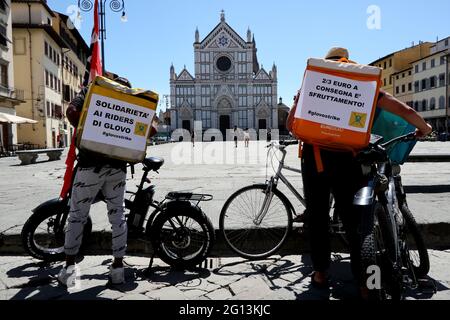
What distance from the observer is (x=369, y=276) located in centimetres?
231

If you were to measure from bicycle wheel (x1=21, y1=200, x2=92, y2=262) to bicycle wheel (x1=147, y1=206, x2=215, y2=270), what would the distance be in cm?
79

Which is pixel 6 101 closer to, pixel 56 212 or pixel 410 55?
pixel 56 212

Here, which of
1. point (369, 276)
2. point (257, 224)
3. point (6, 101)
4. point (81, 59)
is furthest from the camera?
point (81, 59)

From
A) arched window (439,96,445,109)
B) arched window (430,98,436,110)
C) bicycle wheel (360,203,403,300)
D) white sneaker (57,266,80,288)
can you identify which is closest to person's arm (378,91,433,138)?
bicycle wheel (360,203,403,300)

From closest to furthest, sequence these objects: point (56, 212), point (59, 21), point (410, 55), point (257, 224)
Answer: point (56, 212) < point (257, 224) < point (59, 21) < point (410, 55)

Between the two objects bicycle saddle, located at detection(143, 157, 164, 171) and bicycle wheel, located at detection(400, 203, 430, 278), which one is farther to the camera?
bicycle saddle, located at detection(143, 157, 164, 171)

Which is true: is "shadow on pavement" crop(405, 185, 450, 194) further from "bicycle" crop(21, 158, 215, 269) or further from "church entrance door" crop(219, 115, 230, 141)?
"church entrance door" crop(219, 115, 230, 141)

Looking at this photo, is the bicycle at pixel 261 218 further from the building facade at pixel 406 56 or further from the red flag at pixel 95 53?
the building facade at pixel 406 56

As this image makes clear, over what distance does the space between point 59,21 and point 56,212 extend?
4016 cm

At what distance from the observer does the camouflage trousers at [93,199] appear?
9.92 feet

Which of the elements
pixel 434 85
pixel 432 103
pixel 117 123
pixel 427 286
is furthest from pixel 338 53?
pixel 432 103

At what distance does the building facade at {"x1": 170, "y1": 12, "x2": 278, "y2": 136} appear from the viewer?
69.8m

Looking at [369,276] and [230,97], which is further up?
[230,97]
